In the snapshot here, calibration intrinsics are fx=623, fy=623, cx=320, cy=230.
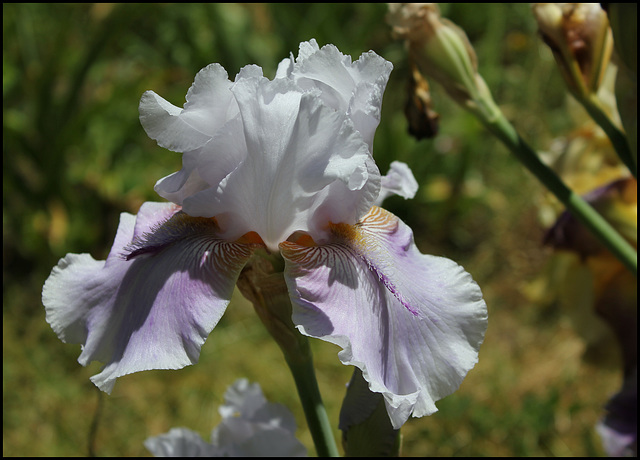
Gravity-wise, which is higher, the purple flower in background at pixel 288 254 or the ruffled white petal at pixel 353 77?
the ruffled white petal at pixel 353 77

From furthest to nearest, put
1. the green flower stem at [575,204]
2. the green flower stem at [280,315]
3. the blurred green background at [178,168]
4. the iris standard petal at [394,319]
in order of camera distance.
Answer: the blurred green background at [178,168] < the green flower stem at [575,204] < the green flower stem at [280,315] < the iris standard petal at [394,319]

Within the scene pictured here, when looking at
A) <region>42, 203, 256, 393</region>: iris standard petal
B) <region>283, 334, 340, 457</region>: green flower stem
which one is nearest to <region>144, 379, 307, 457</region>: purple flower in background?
<region>283, 334, 340, 457</region>: green flower stem

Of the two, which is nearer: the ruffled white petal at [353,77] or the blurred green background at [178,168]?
the ruffled white petal at [353,77]

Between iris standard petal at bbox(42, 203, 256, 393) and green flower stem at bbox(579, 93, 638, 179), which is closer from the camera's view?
iris standard petal at bbox(42, 203, 256, 393)

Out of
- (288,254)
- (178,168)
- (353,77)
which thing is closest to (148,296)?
(288,254)

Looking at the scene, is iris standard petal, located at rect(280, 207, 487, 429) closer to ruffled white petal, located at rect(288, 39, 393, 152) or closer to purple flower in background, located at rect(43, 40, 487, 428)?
purple flower in background, located at rect(43, 40, 487, 428)

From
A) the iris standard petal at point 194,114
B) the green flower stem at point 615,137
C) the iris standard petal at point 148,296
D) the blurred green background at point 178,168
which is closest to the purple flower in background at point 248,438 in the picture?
the iris standard petal at point 148,296

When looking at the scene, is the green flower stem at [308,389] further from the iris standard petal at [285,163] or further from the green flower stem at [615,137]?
the green flower stem at [615,137]
